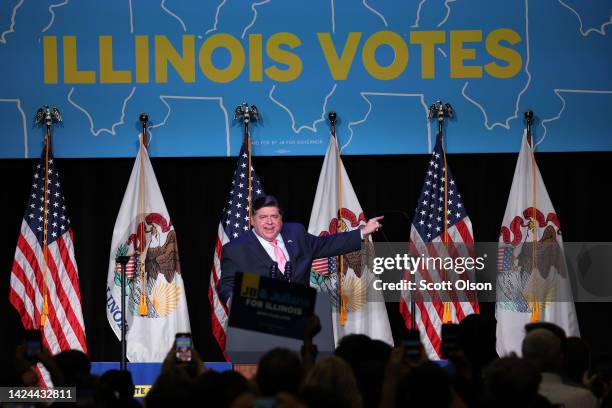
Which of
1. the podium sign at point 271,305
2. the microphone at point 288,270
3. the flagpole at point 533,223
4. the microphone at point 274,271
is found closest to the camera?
the podium sign at point 271,305

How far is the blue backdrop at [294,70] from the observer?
7797 mm

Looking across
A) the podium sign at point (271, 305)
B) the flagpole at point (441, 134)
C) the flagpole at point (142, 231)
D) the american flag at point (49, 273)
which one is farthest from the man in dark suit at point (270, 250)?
the american flag at point (49, 273)

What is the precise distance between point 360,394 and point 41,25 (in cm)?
557

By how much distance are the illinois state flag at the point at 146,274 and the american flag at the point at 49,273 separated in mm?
330

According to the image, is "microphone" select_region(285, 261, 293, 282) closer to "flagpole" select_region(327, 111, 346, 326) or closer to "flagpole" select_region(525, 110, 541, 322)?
"flagpole" select_region(327, 111, 346, 326)

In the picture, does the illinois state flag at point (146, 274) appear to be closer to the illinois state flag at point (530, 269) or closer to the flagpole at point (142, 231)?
the flagpole at point (142, 231)

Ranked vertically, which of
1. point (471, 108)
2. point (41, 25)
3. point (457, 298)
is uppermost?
point (41, 25)

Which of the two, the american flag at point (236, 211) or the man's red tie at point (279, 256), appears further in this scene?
the american flag at point (236, 211)

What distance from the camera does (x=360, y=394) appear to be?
11.3 ft

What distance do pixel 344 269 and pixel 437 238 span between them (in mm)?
814

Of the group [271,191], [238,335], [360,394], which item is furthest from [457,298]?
[360,394]

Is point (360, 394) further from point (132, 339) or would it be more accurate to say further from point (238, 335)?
point (132, 339)

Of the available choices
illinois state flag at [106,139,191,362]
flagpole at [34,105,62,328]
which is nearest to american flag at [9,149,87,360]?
flagpole at [34,105,62,328]

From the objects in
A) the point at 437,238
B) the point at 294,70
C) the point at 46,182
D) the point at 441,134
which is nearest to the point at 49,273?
the point at 46,182
